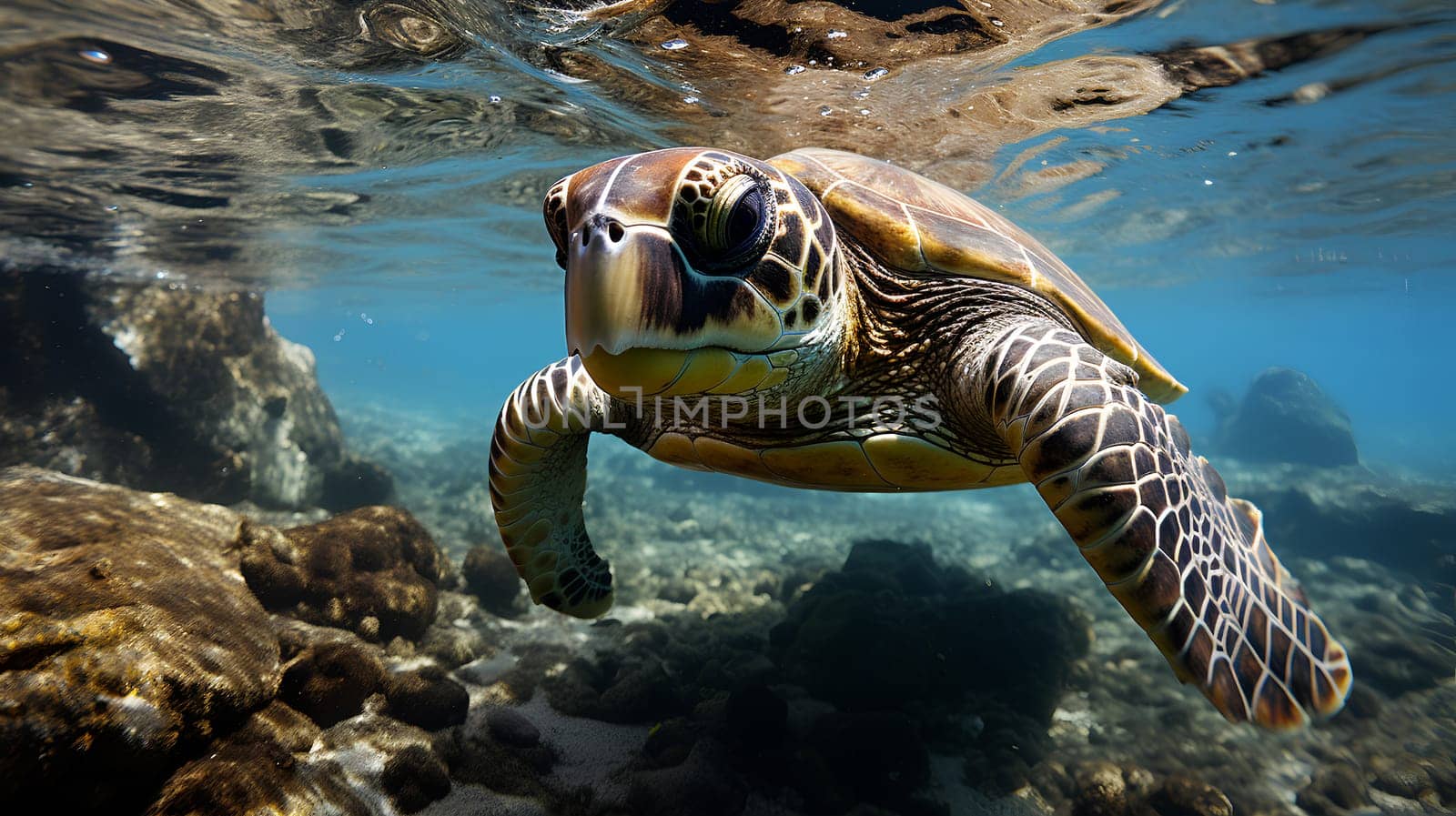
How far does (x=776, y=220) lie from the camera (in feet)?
6.08

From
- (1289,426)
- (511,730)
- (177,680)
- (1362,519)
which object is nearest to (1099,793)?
(511,730)

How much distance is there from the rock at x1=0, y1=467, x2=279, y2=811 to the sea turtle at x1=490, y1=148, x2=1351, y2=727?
1.61 m

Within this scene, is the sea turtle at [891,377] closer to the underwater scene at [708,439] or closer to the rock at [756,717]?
the underwater scene at [708,439]

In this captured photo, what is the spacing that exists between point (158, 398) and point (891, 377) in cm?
1018

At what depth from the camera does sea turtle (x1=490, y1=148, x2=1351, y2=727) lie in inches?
64.2

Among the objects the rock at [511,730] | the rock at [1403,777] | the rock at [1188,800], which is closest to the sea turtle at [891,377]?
the rock at [511,730]

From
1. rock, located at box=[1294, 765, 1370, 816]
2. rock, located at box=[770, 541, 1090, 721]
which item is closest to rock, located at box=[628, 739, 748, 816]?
rock, located at box=[770, 541, 1090, 721]

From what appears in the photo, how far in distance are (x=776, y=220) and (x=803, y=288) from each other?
228 mm

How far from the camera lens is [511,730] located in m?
3.69

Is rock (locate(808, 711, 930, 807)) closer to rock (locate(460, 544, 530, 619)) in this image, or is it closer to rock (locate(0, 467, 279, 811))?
rock (locate(0, 467, 279, 811))

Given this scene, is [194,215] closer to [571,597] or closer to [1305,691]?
[571,597]

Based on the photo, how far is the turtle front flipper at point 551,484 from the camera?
10.7 ft

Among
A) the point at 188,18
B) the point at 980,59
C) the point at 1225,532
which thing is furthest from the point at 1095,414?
the point at 188,18

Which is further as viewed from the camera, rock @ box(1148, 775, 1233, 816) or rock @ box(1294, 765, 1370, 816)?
rock @ box(1294, 765, 1370, 816)
